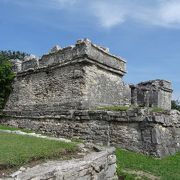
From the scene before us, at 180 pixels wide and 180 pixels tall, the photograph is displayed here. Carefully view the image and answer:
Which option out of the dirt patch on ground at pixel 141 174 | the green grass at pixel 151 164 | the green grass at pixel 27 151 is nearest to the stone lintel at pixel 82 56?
the green grass at pixel 151 164

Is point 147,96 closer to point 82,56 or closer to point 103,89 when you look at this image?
point 103,89

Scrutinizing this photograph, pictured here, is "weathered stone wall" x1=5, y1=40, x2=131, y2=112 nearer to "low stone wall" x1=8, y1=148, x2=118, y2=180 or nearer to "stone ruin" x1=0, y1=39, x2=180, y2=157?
"stone ruin" x1=0, y1=39, x2=180, y2=157

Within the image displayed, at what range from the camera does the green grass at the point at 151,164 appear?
8.73m

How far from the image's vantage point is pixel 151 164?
9.59 m

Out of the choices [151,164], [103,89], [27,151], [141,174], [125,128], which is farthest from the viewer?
[103,89]

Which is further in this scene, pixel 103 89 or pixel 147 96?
pixel 147 96

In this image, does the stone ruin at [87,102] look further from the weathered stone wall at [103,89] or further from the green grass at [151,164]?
the green grass at [151,164]

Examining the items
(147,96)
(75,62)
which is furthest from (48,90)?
(147,96)

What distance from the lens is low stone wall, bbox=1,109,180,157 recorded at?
10.8 metres

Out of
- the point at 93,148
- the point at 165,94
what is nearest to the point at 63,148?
the point at 93,148

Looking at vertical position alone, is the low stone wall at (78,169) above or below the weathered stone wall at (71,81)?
below

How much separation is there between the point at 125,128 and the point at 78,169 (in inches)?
203

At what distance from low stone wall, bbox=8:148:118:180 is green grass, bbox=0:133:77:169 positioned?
33 cm

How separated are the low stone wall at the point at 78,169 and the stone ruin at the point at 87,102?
289cm
